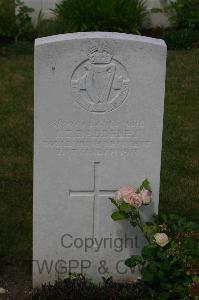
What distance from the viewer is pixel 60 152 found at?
16.5 ft

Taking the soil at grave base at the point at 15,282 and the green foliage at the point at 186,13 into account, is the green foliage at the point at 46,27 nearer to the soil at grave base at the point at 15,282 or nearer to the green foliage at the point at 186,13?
the green foliage at the point at 186,13

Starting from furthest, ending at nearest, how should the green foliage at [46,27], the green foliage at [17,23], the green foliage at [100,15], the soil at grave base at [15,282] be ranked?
1. the green foliage at [17,23]
2. the green foliage at [46,27]
3. the green foliage at [100,15]
4. the soil at grave base at [15,282]

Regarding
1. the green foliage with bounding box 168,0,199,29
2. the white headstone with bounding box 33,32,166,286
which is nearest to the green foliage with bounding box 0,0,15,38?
the green foliage with bounding box 168,0,199,29

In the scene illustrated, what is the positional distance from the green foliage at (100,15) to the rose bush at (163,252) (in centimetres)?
609

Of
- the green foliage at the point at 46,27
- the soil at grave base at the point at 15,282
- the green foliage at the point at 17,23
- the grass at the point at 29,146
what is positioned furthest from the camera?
the green foliage at the point at 17,23

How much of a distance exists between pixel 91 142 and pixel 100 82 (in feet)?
1.26

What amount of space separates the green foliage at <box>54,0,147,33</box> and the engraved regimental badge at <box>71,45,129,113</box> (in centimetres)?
601

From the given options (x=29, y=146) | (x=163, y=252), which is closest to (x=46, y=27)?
(x=29, y=146)

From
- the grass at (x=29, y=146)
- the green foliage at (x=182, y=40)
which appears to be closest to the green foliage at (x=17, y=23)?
the grass at (x=29, y=146)

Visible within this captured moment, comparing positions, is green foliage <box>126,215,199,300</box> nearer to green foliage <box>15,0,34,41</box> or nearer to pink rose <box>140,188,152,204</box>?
pink rose <box>140,188,152,204</box>

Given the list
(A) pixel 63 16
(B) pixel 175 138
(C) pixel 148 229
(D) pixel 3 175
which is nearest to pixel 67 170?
(C) pixel 148 229

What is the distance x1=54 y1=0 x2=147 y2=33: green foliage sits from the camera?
1084 centimetres

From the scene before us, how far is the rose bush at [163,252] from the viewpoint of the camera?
4.81m

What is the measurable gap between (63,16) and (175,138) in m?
3.82
